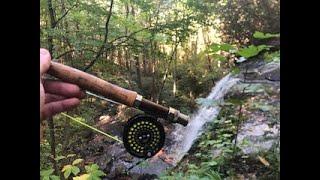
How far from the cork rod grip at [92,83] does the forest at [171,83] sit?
0.03 m

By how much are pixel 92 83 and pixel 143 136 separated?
32 cm

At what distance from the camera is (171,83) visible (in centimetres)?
157

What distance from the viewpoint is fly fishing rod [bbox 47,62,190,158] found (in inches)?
59.8

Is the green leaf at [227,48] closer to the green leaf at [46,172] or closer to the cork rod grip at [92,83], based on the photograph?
the cork rod grip at [92,83]

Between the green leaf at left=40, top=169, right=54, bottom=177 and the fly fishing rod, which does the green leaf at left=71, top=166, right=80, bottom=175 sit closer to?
the green leaf at left=40, top=169, right=54, bottom=177

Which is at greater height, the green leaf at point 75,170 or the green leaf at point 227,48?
the green leaf at point 227,48

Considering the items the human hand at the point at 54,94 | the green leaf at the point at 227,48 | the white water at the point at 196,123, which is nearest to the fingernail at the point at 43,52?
the human hand at the point at 54,94

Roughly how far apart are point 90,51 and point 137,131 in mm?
404

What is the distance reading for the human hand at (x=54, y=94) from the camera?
1.46m

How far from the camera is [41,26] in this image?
1536mm

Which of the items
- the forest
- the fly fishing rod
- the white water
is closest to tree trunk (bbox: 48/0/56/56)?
the forest
